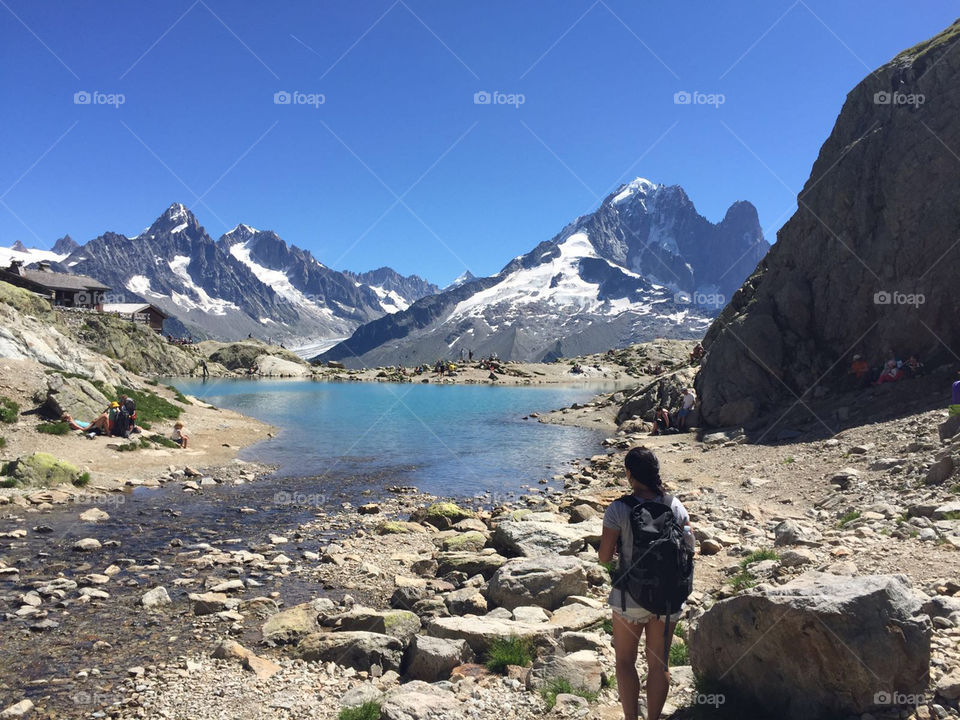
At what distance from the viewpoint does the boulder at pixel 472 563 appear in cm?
1566

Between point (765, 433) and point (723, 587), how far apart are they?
22043 millimetres

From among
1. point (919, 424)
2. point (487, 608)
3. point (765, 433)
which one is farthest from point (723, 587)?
point (765, 433)

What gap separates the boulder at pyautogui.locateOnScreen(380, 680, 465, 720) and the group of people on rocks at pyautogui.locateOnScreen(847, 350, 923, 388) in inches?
1092

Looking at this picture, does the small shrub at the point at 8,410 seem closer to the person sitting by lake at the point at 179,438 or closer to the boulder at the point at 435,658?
the person sitting by lake at the point at 179,438

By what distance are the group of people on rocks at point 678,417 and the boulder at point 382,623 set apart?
103 feet

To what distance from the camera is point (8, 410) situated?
93.1ft

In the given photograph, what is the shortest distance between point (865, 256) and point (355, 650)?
3344cm

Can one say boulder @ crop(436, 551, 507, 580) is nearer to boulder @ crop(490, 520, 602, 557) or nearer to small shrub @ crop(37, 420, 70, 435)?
boulder @ crop(490, 520, 602, 557)

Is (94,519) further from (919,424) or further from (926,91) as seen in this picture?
(926,91)

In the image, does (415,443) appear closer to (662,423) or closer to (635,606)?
(662,423)

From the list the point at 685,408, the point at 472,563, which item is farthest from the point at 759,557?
the point at 685,408

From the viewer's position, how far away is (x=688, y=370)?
155 feet

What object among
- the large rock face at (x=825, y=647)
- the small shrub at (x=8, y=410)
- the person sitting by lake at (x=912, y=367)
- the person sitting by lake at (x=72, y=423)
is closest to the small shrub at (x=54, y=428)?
the person sitting by lake at (x=72, y=423)

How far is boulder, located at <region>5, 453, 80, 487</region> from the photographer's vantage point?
72.6ft
